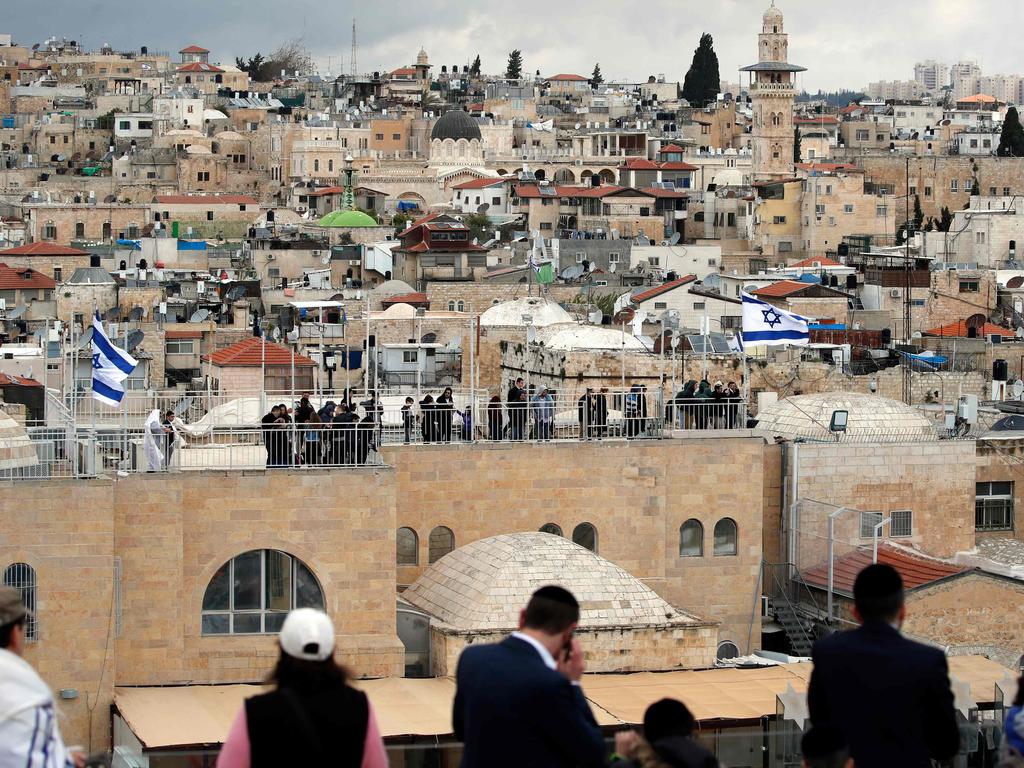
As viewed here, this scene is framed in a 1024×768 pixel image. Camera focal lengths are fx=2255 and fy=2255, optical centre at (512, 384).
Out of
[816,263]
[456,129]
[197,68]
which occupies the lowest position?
[816,263]

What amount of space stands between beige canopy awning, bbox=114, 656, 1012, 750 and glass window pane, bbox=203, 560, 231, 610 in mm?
715

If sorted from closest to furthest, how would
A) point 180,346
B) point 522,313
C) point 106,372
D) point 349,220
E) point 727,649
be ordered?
point 106,372 → point 727,649 → point 522,313 → point 180,346 → point 349,220

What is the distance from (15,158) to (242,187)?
12827mm

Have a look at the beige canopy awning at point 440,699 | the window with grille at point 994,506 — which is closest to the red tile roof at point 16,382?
the beige canopy awning at point 440,699

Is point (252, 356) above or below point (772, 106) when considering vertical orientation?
below

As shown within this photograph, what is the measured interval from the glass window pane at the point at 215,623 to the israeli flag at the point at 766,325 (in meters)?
8.08

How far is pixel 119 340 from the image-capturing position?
144 ft

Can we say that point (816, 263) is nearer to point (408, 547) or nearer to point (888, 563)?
point (888, 563)

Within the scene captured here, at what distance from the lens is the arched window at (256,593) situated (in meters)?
19.6

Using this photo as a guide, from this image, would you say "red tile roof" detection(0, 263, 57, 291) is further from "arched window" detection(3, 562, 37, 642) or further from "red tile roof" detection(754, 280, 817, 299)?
"arched window" detection(3, 562, 37, 642)

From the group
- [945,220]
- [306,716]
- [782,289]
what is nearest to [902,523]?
[306,716]

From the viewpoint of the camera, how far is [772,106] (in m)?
96.3

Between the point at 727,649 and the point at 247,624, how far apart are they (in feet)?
18.7

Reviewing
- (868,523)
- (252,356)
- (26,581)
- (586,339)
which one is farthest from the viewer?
(252,356)
